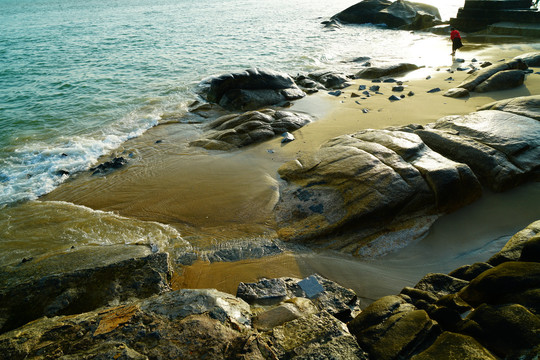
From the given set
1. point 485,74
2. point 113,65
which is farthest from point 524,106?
point 113,65

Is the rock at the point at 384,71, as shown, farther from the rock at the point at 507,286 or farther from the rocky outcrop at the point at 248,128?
the rock at the point at 507,286

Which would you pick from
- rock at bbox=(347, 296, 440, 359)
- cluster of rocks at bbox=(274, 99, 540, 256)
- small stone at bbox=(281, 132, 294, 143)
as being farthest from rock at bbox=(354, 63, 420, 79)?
rock at bbox=(347, 296, 440, 359)

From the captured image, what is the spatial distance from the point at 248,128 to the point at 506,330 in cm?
699

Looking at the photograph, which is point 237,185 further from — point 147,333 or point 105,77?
point 105,77

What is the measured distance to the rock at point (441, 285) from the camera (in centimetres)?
301

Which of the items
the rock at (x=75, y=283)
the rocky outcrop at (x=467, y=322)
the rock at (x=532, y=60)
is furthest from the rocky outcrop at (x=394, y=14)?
the rock at (x=75, y=283)

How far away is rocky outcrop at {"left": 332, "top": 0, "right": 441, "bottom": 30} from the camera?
2509 centimetres

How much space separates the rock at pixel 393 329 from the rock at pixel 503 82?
9.41 m

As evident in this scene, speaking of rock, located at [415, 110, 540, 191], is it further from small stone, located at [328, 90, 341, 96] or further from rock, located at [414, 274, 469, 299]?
small stone, located at [328, 90, 341, 96]

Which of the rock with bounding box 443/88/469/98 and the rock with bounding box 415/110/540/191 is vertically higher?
the rock with bounding box 443/88/469/98

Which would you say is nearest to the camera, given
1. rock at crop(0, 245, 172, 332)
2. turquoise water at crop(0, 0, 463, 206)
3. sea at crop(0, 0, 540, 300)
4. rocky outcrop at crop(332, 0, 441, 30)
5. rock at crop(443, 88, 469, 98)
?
rock at crop(0, 245, 172, 332)

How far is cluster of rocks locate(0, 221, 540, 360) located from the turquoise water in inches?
206

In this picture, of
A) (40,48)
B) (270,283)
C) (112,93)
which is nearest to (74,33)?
(40,48)

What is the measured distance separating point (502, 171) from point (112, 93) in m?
13.0
